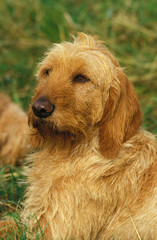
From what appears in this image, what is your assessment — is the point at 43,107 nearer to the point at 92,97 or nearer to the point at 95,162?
the point at 92,97

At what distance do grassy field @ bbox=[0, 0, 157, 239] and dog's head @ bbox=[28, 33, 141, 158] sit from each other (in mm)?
2261

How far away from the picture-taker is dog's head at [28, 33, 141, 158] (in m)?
3.01

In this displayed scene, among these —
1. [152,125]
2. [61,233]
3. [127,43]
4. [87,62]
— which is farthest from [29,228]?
[127,43]

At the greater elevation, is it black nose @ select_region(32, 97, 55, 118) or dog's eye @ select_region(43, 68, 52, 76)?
dog's eye @ select_region(43, 68, 52, 76)

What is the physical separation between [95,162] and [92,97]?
50 cm

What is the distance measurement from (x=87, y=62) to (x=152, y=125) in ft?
8.14

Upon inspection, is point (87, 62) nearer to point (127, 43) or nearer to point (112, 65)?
point (112, 65)

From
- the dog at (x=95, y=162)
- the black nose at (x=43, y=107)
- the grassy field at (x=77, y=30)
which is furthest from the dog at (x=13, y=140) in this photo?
the black nose at (x=43, y=107)

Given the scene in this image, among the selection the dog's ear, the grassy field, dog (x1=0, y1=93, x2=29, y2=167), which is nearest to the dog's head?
the dog's ear

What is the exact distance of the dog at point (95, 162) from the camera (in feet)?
10.0

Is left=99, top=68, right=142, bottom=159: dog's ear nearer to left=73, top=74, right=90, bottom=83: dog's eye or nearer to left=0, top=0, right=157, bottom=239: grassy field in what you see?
left=73, top=74, right=90, bottom=83: dog's eye

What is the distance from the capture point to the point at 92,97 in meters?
3.09

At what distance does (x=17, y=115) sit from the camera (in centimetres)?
511

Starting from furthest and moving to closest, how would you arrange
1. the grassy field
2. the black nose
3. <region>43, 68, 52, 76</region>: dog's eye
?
the grassy field
<region>43, 68, 52, 76</region>: dog's eye
the black nose
